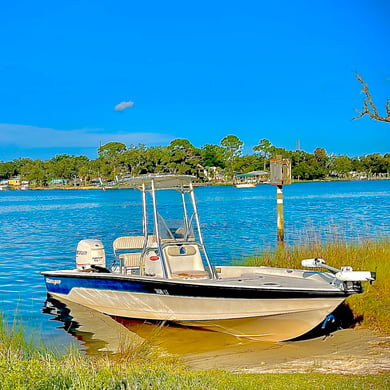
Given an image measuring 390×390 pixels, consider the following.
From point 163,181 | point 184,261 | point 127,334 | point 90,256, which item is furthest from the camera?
point 90,256

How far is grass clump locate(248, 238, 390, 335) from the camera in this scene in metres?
10.5

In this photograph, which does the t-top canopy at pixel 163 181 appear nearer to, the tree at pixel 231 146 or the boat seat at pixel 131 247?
the boat seat at pixel 131 247

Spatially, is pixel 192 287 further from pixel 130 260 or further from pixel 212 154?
pixel 212 154

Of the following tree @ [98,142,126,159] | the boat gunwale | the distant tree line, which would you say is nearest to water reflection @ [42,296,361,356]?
the boat gunwale

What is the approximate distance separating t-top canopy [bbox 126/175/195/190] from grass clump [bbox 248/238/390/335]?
11.7ft

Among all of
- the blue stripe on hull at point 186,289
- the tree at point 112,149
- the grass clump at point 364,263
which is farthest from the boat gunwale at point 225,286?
the tree at point 112,149

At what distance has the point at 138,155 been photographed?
14125cm

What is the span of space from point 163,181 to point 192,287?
2.81 metres

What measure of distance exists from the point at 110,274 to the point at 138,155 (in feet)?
429

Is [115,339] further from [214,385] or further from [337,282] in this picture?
[214,385]

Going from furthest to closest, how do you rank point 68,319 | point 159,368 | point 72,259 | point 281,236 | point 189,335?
1. point 72,259
2. point 281,236
3. point 68,319
4. point 189,335
5. point 159,368

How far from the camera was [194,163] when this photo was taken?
14200 cm

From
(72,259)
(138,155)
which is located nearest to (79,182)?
(138,155)

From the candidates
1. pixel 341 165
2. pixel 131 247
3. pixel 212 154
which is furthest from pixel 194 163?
pixel 131 247
